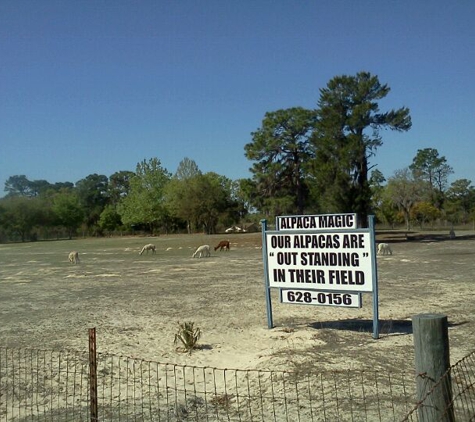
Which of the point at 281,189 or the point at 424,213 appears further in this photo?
the point at 424,213

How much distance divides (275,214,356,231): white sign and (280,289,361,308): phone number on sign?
1232 mm

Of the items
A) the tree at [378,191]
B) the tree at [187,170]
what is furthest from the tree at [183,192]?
the tree at [378,191]

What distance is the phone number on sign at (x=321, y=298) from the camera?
1051cm

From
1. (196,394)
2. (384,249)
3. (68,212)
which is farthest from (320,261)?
(68,212)

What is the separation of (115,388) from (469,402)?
4.52 m

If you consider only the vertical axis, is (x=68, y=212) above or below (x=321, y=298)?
above

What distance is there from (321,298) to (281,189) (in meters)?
51.9

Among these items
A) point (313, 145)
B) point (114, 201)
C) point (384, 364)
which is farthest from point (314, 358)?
point (114, 201)

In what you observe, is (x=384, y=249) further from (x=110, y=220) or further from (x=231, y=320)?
(x=110, y=220)

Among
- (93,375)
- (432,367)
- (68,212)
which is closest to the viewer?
(432,367)

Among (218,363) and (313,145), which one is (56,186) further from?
(218,363)

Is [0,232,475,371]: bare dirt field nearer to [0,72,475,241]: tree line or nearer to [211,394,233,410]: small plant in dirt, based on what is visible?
[211,394,233,410]: small plant in dirt

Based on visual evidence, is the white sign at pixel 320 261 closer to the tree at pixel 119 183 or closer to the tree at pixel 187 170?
the tree at pixel 187 170

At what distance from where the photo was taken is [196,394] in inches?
292
